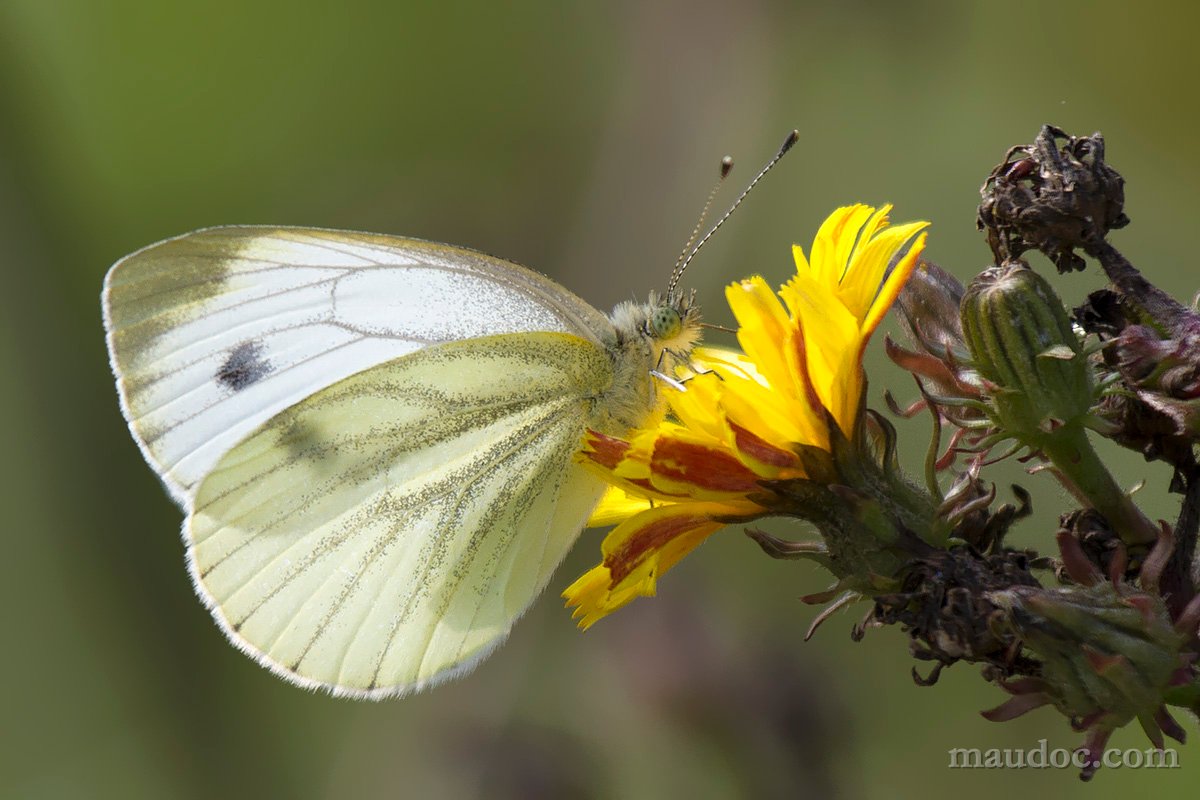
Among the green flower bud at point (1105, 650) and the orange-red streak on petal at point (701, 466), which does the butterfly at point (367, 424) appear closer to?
the orange-red streak on petal at point (701, 466)

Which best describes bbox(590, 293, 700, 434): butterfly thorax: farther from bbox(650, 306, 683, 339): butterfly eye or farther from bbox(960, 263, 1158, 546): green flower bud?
bbox(960, 263, 1158, 546): green flower bud

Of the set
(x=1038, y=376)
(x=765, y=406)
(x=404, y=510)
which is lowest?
(x=404, y=510)

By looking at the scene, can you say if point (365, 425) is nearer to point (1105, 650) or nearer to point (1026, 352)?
point (1026, 352)

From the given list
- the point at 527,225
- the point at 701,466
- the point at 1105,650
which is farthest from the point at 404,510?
the point at 527,225

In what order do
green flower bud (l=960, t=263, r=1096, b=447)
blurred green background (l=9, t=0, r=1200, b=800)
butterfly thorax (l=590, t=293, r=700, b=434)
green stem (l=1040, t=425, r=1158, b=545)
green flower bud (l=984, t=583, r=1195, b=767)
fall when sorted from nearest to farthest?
1. green flower bud (l=984, t=583, r=1195, b=767)
2. green flower bud (l=960, t=263, r=1096, b=447)
3. green stem (l=1040, t=425, r=1158, b=545)
4. butterfly thorax (l=590, t=293, r=700, b=434)
5. blurred green background (l=9, t=0, r=1200, b=800)

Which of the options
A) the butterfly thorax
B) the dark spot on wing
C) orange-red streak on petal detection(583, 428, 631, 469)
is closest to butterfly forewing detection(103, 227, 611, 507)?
the dark spot on wing

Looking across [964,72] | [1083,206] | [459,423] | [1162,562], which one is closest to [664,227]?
[964,72]
